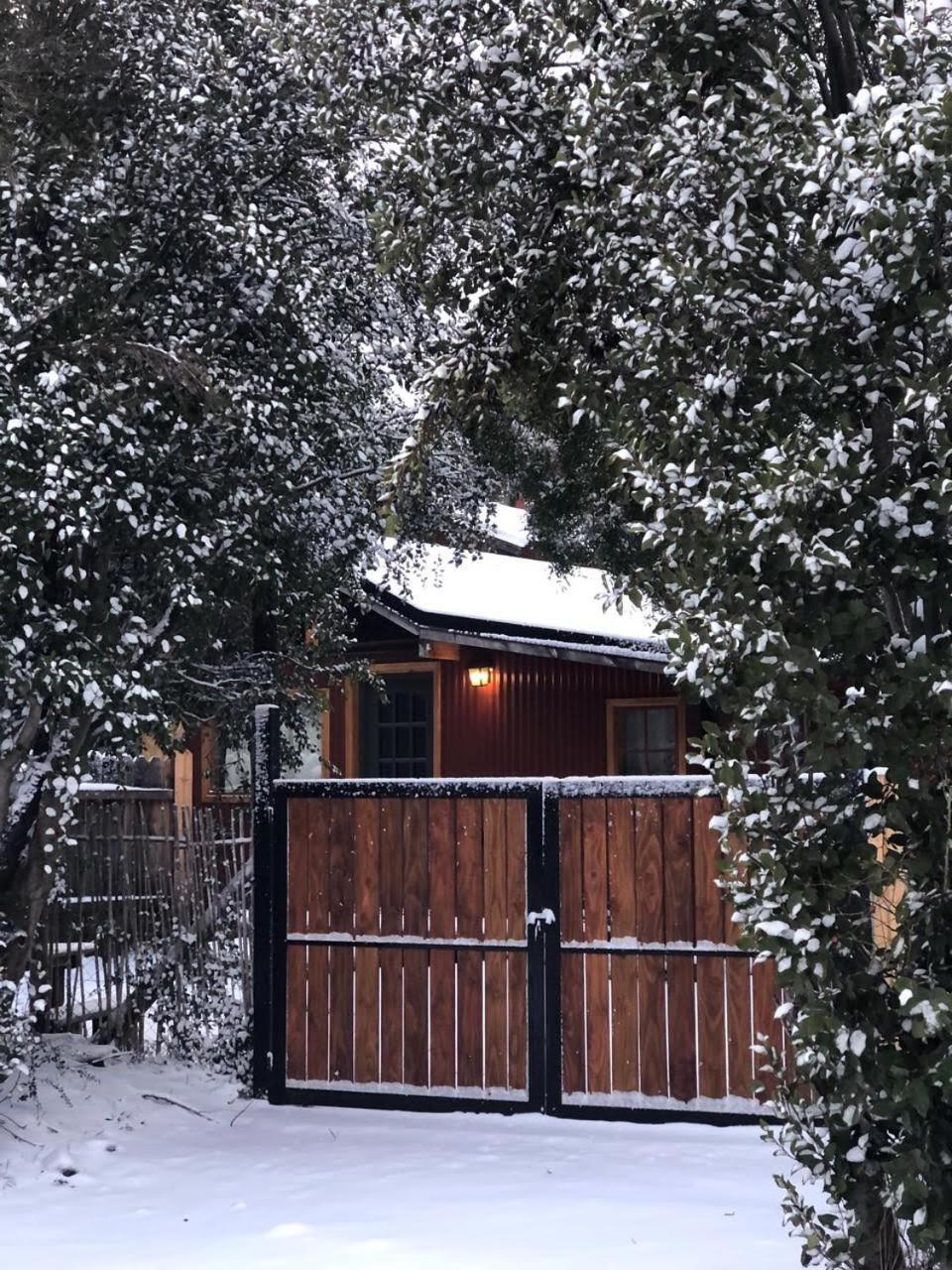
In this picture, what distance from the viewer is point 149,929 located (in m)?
9.88

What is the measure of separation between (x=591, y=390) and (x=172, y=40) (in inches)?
173

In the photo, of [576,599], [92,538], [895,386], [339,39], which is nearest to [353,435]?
[92,538]

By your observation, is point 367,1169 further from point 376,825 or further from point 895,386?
point 895,386

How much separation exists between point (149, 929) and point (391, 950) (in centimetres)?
195

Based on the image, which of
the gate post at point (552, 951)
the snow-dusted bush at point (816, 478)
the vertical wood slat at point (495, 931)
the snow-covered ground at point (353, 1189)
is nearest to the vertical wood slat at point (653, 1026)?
the snow-covered ground at point (353, 1189)

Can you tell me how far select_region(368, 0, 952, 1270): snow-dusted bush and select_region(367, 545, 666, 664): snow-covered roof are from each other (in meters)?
8.13

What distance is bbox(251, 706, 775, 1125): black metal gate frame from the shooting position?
834 cm

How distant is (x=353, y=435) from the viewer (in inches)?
426

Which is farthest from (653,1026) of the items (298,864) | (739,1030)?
(298,864)

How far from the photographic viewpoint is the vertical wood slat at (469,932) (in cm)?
855

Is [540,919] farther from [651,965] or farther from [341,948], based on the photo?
[341,948]

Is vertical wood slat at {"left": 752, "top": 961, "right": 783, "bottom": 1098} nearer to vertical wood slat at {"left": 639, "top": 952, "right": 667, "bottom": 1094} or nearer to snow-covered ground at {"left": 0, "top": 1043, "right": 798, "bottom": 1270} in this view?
snow-covered ground at {"left": 0, "top": 1043, "right": 798, "bottom": 1270}

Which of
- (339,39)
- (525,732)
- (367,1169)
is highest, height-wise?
(339,39)

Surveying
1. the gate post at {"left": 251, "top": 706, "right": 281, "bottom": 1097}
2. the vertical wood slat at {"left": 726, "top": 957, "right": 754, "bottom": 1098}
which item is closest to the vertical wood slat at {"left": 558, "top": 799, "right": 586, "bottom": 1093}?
the vertical wood slat at {"left": 726, "top": 957, "right": 754, "bottom": 1098}
